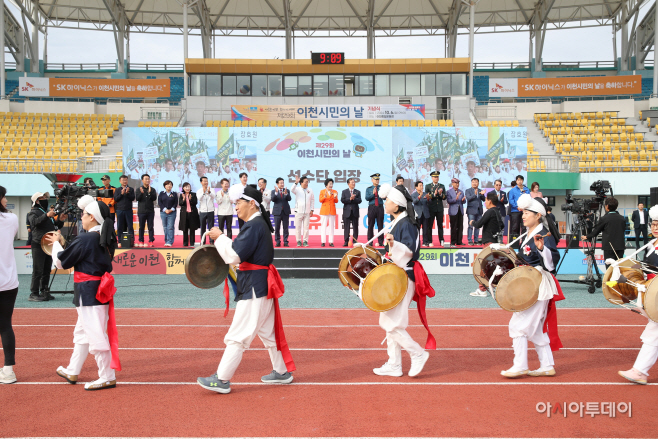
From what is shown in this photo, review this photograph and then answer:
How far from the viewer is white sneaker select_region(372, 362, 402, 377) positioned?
5.70 m

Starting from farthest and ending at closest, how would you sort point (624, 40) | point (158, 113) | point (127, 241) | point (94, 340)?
1. point (624, 40)
2. point (158, 113)
3. point (127, 241)
4. point (94, 340)

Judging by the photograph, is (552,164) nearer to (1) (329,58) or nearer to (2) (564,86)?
(2) (564,86)

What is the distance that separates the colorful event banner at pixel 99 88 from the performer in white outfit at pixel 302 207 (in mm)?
21577

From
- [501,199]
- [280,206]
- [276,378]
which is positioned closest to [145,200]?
[280,206]

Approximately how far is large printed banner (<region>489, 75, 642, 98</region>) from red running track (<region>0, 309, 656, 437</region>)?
26.1 m

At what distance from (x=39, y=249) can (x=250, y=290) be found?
7395mm

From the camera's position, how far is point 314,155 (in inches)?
789

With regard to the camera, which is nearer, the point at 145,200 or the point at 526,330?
the point at 526,330

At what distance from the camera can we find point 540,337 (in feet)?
18.6

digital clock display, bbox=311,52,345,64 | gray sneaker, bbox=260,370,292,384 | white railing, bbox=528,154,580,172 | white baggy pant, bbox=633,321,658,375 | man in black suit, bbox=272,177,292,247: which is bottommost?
gray sneaker, bbox=260,370,292,384

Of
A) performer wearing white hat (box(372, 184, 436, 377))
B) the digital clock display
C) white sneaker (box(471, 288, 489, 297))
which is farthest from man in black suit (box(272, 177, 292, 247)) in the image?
the digital clock display

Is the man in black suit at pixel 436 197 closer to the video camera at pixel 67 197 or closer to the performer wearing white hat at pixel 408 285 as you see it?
the video camera at pixel 67 197

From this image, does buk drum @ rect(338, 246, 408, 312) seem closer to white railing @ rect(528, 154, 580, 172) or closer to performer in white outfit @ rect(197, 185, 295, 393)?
performer in white outfit @ rect(197, 185, 295, 393)

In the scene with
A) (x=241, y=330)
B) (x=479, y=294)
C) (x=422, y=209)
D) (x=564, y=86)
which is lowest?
(x=479, y=294)
